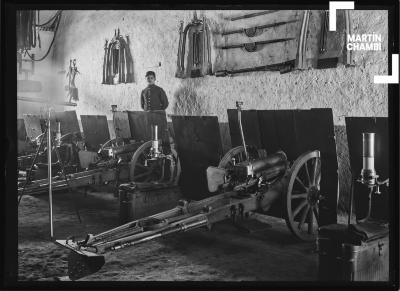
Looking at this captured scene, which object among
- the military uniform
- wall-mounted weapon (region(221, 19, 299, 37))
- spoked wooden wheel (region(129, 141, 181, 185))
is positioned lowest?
spoked wooden wheel (region(129, 141, 181, 185))

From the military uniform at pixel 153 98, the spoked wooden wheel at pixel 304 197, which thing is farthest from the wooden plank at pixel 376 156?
the military uniform at pixel 153 98

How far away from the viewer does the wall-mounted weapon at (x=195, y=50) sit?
3.47 meters

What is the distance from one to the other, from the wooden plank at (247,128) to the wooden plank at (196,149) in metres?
0.13

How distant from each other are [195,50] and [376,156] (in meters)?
1.57

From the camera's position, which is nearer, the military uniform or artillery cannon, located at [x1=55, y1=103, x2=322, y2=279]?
artillery cannon, located at [x1=55, y1=103, x2=322, y2=279]

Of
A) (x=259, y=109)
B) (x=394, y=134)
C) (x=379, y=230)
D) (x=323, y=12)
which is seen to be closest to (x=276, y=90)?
(x=259, y=109)

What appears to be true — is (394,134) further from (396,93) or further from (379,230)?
(379,230)

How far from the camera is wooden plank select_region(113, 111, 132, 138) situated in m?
3.81

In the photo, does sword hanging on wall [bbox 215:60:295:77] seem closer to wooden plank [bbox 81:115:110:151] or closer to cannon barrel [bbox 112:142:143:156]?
cannon barrel [bbox 112:142:143:156]

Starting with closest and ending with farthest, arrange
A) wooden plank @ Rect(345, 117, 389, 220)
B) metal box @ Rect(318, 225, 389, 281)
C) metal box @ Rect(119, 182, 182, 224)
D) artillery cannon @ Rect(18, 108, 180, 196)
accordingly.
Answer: metal box @ Rect(318, 225, 389, 281) → wooden plank @ Rect(345, 117, 389, 220) → artillery cannon @ Rect(18, 108, 180, 196) → metal box @ Rect(119, 182, 182, 224)

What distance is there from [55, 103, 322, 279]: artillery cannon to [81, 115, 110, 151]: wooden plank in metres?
0.91

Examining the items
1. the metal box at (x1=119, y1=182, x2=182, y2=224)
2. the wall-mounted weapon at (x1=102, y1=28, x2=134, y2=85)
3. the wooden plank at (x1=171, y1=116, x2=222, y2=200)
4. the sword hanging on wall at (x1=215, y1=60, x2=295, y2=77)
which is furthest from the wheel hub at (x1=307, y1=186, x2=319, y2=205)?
the wall-mounted weapon at (x1=102, y1=28, x2=134, y2=85)

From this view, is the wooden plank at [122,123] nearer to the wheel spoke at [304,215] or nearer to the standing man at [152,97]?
the standing man at [152,97]

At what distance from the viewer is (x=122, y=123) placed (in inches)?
152
